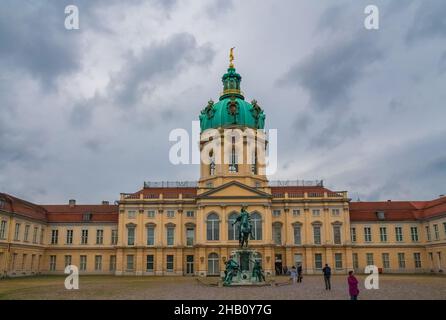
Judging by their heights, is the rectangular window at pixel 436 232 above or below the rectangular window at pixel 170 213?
below

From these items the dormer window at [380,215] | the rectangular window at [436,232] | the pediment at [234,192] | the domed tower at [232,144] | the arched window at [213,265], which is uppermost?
the domed tower at [232,144]

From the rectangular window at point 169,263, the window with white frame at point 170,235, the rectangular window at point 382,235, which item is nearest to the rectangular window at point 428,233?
the rectangular window at point 382,235

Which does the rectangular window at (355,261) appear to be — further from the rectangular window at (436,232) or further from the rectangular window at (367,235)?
the rectangular window at (436,232)

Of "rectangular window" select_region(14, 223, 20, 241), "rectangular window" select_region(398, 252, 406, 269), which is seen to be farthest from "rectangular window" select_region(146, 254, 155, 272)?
"rectangular window" select_region(398, 252, 406, 269)

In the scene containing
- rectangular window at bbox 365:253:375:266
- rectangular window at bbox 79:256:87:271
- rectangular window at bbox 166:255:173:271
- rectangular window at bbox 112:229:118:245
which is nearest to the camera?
rectangular window at bbox 166:255:173:271

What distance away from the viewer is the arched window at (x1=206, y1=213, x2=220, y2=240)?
6000 cm

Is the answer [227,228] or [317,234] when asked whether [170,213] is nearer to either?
[227,228]

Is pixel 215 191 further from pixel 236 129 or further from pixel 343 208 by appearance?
pixel 343 208

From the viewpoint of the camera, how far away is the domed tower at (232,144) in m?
63.5

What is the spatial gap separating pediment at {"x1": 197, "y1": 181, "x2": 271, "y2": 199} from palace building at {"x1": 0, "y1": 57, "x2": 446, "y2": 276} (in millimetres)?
145

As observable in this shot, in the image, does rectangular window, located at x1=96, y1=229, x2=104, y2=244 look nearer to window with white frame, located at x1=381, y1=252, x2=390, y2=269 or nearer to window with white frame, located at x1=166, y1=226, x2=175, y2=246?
window with white frame, located at x1=166, y1=226, x2=175, y2=246

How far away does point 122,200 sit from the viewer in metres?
64.4

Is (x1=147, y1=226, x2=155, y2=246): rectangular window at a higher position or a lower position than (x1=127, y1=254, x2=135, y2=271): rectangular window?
higher

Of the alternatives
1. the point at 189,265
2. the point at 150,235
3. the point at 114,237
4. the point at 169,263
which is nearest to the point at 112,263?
the point at 114,237
